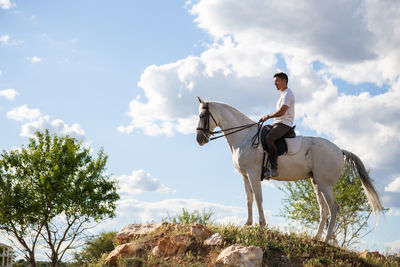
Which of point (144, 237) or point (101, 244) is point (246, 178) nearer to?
point (144, 237)

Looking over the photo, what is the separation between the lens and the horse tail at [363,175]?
12688 millimetres

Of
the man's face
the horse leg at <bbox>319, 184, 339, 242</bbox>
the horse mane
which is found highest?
the man's face

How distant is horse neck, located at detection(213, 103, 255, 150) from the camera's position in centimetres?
1212

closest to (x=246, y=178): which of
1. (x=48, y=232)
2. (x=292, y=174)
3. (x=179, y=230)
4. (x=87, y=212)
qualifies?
(x=292, y=174)

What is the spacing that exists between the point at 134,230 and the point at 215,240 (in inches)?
161

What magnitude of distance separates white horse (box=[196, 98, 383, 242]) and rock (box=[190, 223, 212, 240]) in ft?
4.50

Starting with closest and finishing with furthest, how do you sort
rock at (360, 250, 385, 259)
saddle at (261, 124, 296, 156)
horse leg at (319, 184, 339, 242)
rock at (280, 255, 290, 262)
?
rock at (280, 255, 290, 262)
saddle at (261, 124, 296, 156)
horse leg at (319, 184, 339, 242)
rock at (360, 250, 385, 259)

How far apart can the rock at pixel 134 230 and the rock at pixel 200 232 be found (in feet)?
6.94

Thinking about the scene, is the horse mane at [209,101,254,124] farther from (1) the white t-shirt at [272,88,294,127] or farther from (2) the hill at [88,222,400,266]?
(2) the hill at [88,222,400,266]

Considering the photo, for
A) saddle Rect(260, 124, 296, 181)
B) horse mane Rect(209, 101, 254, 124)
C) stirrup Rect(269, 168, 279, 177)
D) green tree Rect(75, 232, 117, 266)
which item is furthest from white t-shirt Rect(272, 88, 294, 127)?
green tree Rect(75, 232, 117, 266)

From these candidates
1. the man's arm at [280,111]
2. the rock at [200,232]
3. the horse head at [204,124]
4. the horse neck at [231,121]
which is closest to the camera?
the man's arm at [280,111]

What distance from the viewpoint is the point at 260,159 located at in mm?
11602

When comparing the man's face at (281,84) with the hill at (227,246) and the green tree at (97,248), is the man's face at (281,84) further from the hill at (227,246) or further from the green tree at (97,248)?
the green tree at (97,248)

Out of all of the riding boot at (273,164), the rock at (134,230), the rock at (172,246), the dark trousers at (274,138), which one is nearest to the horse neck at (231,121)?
the dark trousers at (274,138)
